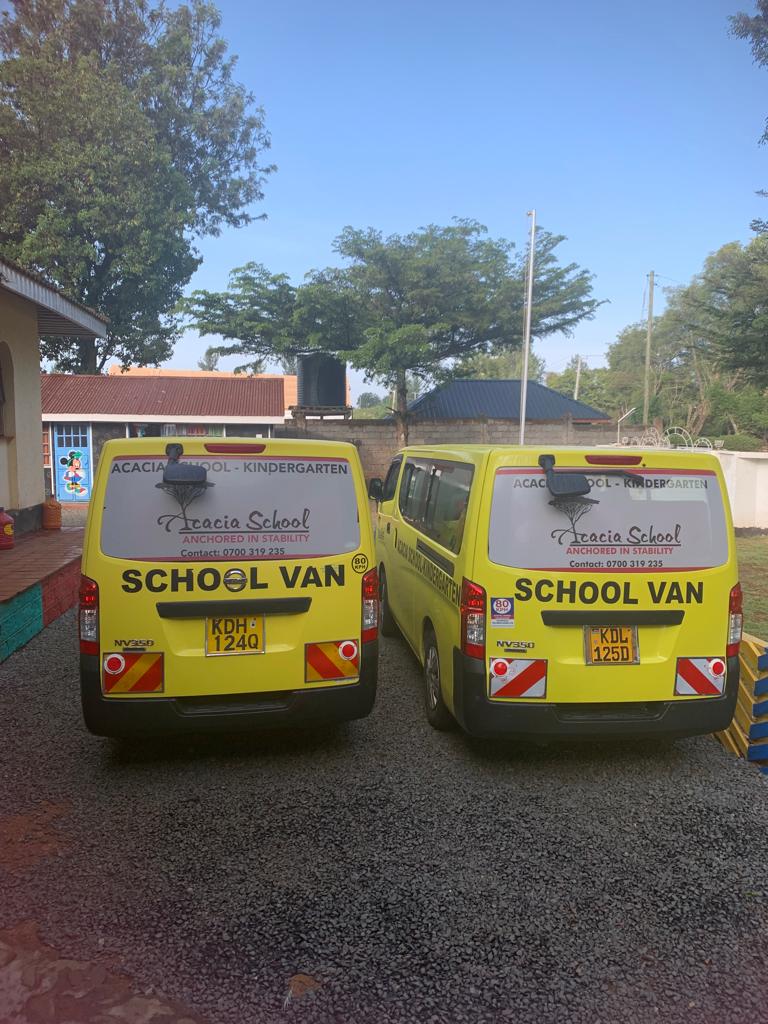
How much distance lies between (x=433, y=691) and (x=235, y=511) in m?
1.91

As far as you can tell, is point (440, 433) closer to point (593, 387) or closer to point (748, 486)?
point (748, 486)

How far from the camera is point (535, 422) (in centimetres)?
2178

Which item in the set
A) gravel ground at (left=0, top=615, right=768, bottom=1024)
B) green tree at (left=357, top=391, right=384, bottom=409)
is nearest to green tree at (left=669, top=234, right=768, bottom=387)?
gravel ground at (left=0, top=615, right=768, bottom=1024)

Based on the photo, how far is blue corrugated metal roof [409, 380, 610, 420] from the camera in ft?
78.5

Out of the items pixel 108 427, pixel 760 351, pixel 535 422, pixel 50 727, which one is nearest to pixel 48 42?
pixel 108 427

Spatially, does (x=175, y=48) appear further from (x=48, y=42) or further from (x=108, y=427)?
(x=108, y=427)

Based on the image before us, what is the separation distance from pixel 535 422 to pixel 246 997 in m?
20.4

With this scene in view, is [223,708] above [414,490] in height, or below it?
below

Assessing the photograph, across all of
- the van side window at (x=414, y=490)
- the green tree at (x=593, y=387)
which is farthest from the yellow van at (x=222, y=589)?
the green tree at (x=593, y=387)

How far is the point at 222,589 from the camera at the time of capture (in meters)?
3.94

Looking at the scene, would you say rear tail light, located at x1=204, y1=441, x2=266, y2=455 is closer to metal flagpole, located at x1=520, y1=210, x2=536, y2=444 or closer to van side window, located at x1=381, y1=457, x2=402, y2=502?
van side window, located at x1=381, y1=457, x2=402, y2=502

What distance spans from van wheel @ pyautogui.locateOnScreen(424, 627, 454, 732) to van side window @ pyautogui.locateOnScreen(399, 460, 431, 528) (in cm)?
106

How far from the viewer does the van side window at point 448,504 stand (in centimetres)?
448

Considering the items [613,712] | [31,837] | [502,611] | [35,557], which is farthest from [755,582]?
[35,557]
